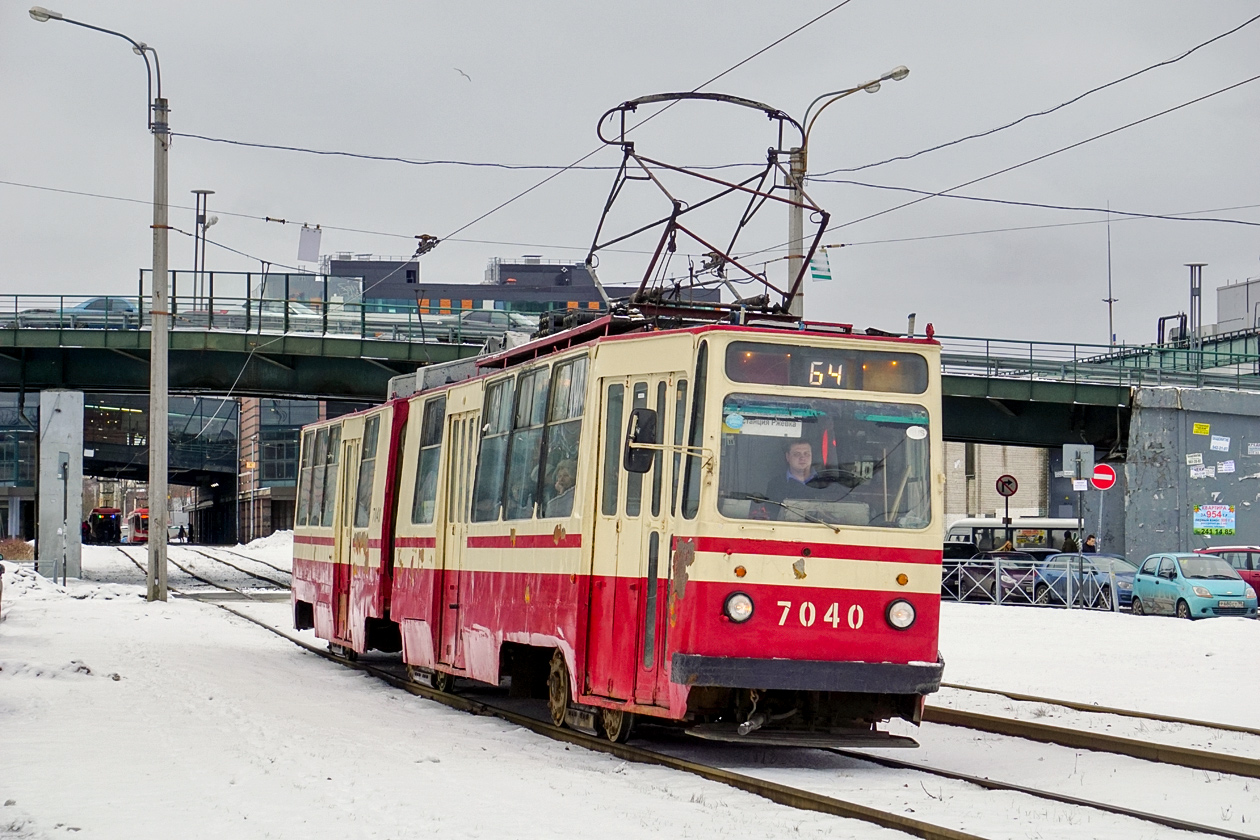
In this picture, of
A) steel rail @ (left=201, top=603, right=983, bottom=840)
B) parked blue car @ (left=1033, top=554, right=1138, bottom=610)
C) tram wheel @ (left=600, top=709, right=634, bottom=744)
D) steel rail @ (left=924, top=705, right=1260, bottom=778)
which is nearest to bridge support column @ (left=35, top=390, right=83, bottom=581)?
parked blue car @ (left=1033, top=554, right=1138, bottom=610)

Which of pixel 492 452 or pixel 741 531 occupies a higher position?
pixel 492 452

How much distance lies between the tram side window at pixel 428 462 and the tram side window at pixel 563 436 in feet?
10.6

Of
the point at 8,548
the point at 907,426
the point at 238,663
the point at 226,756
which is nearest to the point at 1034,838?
the point at 907,426

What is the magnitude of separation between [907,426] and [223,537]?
102160 mm

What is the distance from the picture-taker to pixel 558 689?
12.6m

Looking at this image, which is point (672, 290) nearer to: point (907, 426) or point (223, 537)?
point (907, 426)

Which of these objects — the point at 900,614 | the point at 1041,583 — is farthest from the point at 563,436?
the point at 1041,583

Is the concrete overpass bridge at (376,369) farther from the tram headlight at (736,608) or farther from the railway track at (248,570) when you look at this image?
the tram headlight at (736,608)

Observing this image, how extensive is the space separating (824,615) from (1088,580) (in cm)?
2317

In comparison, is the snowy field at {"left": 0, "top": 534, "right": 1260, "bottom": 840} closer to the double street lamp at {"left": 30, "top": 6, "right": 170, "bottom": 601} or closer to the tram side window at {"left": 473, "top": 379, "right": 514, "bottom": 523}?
the tram side window at {"left": 473, "top": 379, "right": 514, "bottom": 523}

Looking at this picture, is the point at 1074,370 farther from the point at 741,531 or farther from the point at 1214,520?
the point at 741,531

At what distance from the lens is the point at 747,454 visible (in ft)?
34.9

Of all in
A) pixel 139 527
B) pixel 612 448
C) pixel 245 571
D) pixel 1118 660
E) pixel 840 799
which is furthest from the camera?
pixel 139 527

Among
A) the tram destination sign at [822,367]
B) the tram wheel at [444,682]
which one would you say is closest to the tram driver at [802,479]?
the tram destination sign at [822,367]
